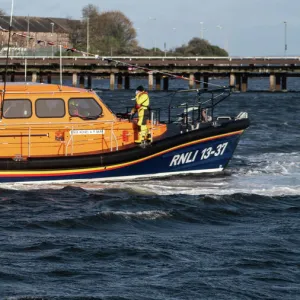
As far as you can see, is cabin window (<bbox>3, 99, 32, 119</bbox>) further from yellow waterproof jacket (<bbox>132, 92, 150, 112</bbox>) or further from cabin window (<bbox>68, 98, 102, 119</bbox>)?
yellow waterproof jacket (<bbox>132, 92, 150, 112</bbox>)

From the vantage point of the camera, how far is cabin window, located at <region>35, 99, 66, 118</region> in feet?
63.5

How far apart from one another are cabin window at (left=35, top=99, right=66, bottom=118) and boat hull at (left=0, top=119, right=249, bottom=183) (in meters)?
1.03

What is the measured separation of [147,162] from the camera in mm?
19812

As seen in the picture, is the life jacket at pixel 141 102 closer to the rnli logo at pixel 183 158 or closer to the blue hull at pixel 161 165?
the blue hull at pixel 161 165

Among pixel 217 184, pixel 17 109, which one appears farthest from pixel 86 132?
pixel 217 184

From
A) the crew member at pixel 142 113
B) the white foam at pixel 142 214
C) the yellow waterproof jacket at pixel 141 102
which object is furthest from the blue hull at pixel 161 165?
the white foam at pixel 142 214

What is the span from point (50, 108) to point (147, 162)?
2362 mm

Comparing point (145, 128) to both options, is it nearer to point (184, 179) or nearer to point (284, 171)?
point (184, 179)

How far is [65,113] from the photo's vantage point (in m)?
19.5

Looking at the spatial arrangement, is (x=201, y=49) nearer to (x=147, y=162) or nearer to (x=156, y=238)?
(x=147, y=162)

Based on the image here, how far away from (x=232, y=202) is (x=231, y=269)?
490 centimetres

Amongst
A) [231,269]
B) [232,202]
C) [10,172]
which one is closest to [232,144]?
[232,202]

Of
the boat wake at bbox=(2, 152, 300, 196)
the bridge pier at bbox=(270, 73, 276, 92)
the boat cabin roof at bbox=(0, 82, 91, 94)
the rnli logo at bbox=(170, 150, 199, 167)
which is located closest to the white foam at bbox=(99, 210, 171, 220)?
the boat wake at bbox=(2, 152, 300, 196)

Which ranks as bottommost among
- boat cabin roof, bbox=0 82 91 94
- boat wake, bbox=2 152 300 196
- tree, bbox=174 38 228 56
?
boat wake, bbox=2 152 300 196
